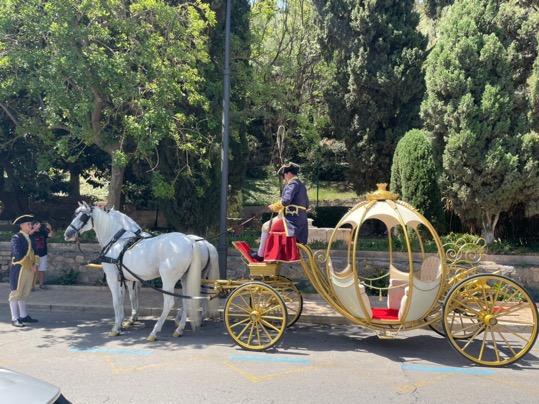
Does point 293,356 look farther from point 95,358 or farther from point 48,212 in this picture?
point 48,212

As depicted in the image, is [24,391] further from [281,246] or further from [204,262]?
[204,262]

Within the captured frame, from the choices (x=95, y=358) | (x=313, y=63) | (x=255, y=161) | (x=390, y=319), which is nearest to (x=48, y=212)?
(x=255, y=161)

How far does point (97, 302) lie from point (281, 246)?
16.6 feet

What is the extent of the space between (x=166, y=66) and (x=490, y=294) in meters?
7.78

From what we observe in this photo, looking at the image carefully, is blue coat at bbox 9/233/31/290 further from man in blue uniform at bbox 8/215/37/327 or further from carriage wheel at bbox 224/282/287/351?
carriage wheel at bbox 224/282/287/351

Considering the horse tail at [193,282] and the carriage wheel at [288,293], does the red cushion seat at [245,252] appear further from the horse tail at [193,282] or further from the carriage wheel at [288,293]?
the horse tail at [193,282]

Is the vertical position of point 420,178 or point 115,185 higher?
point 420,178

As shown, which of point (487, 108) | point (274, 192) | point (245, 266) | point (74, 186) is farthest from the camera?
point (274, 192)

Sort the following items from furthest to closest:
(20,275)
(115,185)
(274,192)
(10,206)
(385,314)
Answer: (274,192) < (10,206) < (115,185) < (20,275) < (385,314)

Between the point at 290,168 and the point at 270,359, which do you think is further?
the point at 290,168

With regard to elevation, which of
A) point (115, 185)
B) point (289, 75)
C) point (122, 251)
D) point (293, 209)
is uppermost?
point (289, 75)

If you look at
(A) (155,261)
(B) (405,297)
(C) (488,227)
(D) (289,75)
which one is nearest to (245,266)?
(A) (155,261)

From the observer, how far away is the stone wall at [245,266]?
1147 centimetres

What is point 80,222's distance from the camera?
8.66m
